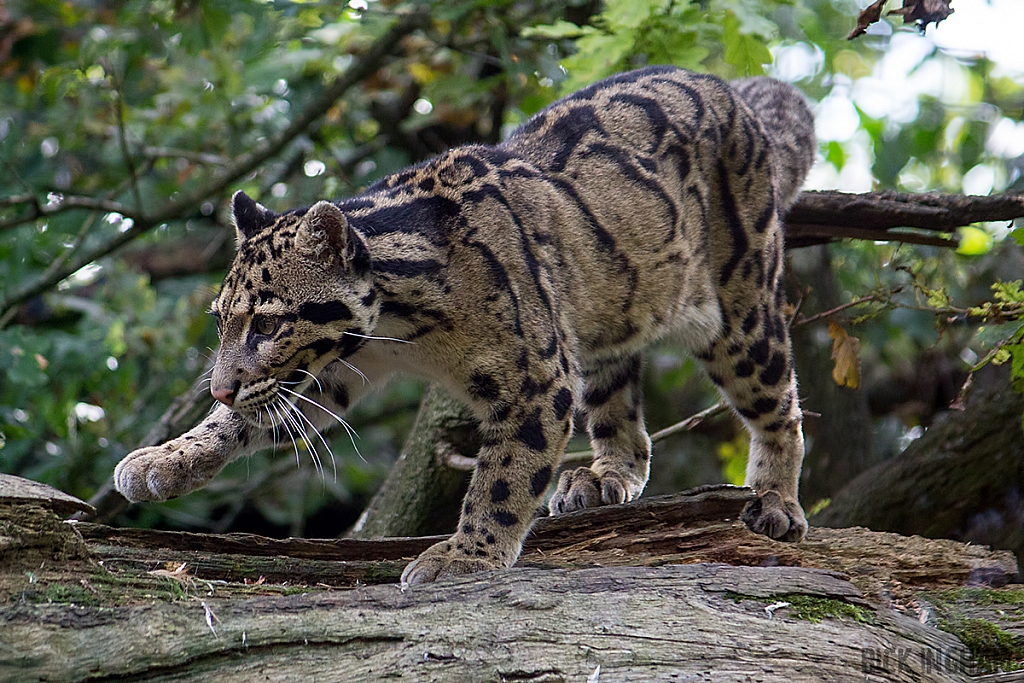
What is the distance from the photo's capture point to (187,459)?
16.0ft

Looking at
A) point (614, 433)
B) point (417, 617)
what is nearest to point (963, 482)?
point (614, 433)

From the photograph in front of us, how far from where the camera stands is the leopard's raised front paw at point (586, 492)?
19.6 ft

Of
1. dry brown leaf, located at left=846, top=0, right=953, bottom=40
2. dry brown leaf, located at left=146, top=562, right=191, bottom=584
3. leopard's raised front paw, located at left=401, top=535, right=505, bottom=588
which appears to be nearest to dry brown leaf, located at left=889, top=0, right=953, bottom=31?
dry brown leaf, located at left=846, top=0, right=953, bottom=40

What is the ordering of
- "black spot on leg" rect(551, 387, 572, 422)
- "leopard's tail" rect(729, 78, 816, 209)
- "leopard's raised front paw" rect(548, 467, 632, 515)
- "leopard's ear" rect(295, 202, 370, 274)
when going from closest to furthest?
1. "leopard's ear" rect(295, 202, 370, 274)
2. "black spot on leg" rect(551, 387, 572, 422)
3. "leopard's raised front paw" rect(548, 467, 632, 515)
4. "leopard's tail" rect(729, 78, 816, 209)

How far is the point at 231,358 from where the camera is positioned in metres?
4.45

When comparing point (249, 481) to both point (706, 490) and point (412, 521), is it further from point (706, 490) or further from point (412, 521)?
point (706, 490)

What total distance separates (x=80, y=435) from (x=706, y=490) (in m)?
4.72

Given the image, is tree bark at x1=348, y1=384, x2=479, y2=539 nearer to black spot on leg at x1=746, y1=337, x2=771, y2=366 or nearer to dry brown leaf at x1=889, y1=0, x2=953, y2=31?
black spot on leg at x1=746, y1=337, x2=771, y2=366

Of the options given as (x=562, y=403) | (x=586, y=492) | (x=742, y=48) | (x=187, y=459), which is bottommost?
(x=586, y=492)

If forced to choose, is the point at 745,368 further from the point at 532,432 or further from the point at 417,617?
the point at 417,617

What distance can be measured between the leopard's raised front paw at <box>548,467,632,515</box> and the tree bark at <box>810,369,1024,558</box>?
194cm

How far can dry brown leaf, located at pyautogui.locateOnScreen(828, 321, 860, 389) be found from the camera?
616cm

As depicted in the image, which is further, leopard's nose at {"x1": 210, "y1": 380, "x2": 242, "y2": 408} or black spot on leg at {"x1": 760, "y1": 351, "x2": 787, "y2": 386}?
black spot on leg at {"x1": 760, "y1": 351, "x2": 787, "y2": 386}

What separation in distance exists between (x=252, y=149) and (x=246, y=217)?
14.0 ft
